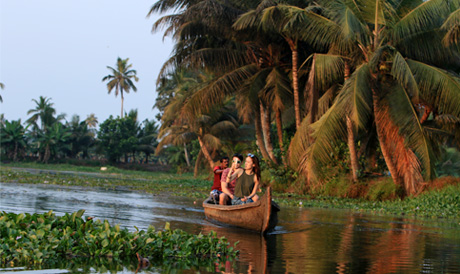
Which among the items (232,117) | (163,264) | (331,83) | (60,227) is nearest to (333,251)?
(163,264)

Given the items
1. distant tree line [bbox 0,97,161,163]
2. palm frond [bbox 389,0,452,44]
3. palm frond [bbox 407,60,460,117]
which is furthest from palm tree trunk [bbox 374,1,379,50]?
distant tree line [bbox 0,97,161,163]

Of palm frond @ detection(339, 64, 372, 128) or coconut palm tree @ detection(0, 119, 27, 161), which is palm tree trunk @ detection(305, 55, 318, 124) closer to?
palm frond @ detection(339, 64, 372, 128)

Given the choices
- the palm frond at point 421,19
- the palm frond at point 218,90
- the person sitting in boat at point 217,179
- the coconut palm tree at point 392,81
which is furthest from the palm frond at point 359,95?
the palm frond at point 218,90

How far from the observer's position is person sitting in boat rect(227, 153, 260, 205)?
11242 mm

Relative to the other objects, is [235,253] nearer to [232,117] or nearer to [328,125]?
[328,125]

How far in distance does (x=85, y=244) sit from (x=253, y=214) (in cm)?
373

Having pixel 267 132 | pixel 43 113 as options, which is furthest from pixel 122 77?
pixel 267 132

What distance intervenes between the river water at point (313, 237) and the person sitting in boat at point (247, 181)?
657mm

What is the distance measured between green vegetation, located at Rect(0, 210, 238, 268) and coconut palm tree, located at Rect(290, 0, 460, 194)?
30.0 feet

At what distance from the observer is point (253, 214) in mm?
10375

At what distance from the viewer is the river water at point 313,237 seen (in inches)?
300

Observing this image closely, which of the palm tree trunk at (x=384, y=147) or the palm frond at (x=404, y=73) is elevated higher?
the palm frond at (x=404, y=73)

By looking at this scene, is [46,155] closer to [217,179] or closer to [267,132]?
[267,132]

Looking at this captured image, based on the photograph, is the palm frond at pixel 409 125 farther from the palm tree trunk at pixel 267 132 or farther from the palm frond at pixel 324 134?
the palm tree trunk at pixel 267 132
